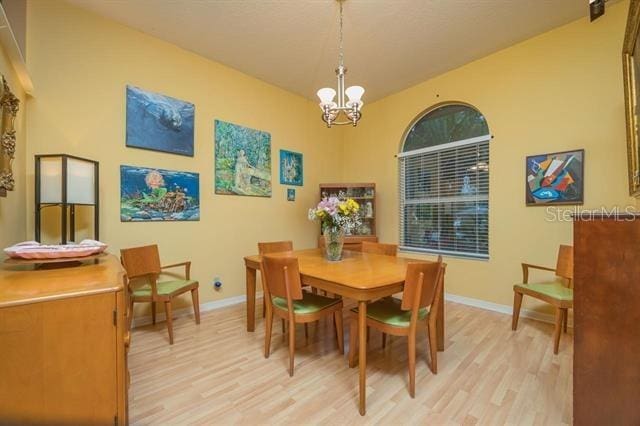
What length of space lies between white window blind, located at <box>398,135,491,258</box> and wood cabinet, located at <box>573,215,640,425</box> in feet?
7.03

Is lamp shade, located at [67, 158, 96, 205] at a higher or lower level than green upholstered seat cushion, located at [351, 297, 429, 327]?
higher

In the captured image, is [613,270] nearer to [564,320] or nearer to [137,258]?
[564,320]

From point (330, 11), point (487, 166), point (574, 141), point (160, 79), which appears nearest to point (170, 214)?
point (160, 79)

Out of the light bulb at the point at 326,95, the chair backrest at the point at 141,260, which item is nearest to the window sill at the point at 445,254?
the light bulb at the point at 326,95

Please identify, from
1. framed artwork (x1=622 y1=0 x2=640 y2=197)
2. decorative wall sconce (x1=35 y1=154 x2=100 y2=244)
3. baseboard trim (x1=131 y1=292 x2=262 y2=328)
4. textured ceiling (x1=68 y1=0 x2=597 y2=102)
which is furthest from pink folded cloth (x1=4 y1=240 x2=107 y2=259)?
framed artwork (x1=622 y1=0 x2=640 y2=197)

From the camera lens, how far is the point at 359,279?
5.65 feet

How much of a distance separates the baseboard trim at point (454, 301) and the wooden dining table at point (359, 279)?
33.2 inches

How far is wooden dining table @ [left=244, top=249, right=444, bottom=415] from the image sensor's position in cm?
155

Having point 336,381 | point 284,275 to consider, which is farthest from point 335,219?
point 336,381

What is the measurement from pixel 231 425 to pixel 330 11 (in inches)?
125

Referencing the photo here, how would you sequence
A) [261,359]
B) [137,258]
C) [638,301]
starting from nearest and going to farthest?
1. [638,301]
2. [261,359]
3. [137,258]

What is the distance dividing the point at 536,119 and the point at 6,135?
4332mm

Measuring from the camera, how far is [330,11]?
2.37 metres

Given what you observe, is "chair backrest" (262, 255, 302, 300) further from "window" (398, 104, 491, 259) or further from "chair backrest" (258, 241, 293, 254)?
"window" (398, 104, 491, 259)
